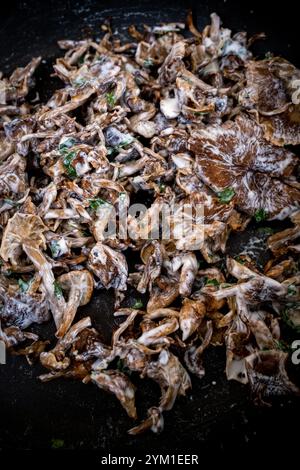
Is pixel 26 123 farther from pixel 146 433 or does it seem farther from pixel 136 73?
pixel 146 433

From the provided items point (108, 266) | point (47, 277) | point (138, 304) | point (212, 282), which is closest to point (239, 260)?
point (212, 282)

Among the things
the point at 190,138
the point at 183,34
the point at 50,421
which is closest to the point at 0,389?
the point at 50,421

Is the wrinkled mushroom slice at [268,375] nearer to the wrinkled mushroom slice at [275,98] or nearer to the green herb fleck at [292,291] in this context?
the green herb fleck at [292,291]

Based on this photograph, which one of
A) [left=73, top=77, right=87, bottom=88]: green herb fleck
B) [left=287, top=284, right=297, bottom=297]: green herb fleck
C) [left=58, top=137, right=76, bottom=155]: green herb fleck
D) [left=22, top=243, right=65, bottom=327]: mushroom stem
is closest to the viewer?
[left=287, top=284, right=297, bottom=297]: green herb fleck

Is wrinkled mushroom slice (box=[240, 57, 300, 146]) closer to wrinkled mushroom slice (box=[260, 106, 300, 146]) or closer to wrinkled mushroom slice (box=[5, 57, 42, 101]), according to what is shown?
wrinkled mushroom slice (box=[260, 106, 300, 146])

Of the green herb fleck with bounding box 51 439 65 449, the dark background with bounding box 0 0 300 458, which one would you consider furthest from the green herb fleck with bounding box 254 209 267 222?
the green herb fleck with bounding box 51 439 65 449

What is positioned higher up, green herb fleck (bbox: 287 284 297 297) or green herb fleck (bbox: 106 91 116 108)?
green herb fleck (bbox: 106 91 116 108)

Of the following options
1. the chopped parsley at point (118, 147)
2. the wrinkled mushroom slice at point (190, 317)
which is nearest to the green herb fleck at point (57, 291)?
the wrinkled mushroom slice at point (190, 317)
